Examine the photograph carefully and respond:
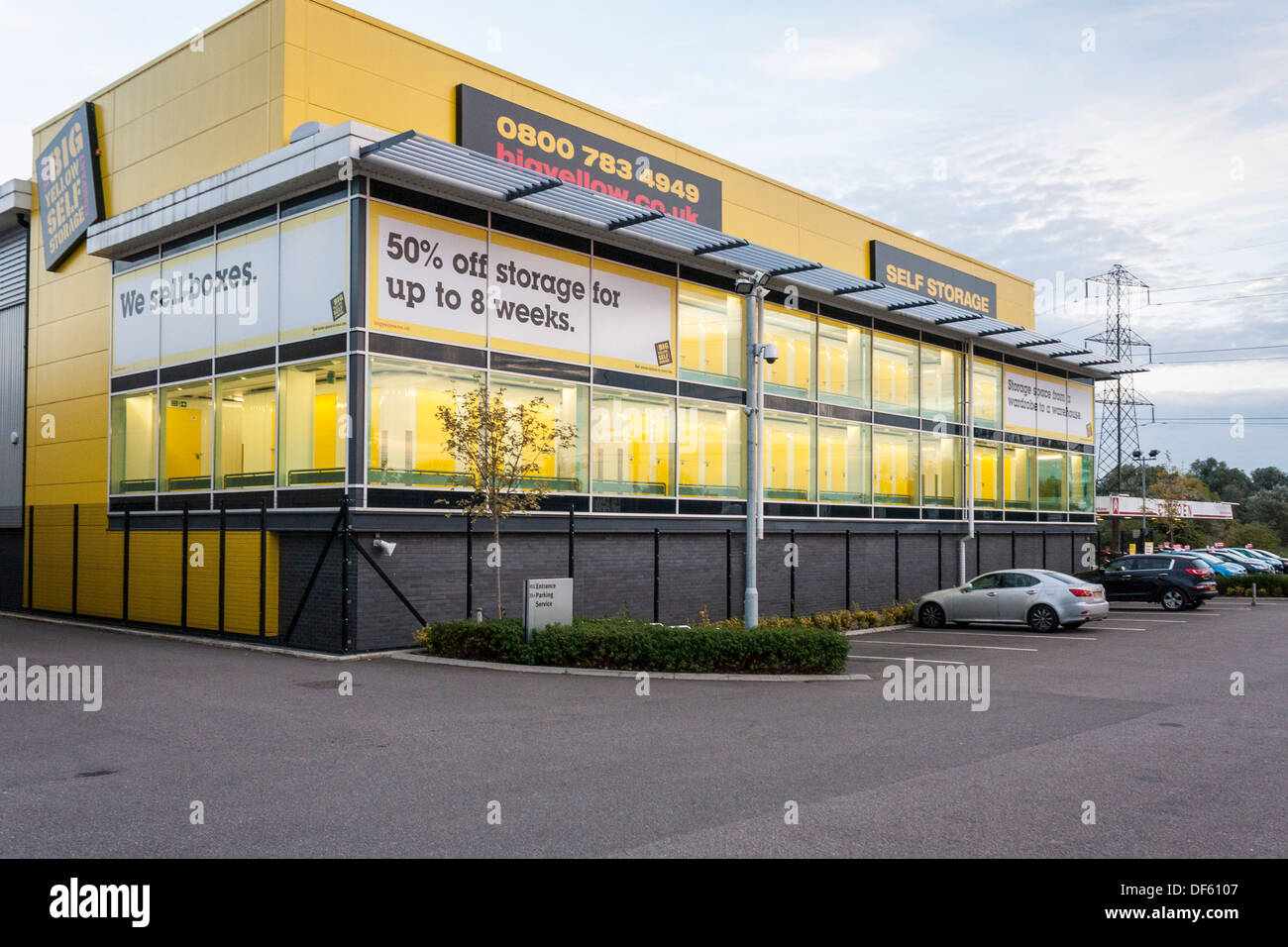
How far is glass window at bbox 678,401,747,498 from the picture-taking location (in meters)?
25.1

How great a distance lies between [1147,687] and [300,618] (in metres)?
13.4

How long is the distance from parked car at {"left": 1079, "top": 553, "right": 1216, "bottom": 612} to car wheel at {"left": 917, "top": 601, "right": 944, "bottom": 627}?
24.0 ft

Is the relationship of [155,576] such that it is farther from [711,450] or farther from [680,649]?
[680,649]

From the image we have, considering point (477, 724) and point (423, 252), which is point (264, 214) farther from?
point (477, 724)

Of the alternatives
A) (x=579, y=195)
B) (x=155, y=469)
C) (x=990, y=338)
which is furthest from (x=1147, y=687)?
(x=990, y=338)

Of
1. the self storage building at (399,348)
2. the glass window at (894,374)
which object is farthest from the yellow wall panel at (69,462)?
the glass window at (894,374)

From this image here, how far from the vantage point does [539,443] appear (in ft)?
70.2

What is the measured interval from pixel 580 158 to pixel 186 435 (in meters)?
9.93

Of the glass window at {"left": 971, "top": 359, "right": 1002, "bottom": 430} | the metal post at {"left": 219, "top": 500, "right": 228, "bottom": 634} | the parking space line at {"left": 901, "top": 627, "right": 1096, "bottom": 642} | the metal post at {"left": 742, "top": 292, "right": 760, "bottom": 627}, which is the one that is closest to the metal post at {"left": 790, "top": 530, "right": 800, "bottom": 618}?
the parking space line at {"left": 901, "top": 627, "right": 1096, "bottom": 642}

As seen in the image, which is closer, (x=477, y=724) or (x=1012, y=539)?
(x=477, y=724)

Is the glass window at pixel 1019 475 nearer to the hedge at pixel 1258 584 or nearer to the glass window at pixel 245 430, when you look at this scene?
the hedge at pixel 1258 584

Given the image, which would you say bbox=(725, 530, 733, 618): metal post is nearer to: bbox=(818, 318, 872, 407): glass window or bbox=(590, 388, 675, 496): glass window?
bbox=(590, 388, 675, 496): glass window

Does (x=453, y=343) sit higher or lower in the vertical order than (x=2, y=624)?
higher

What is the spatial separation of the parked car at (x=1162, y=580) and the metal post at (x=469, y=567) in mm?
19850
